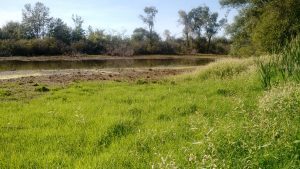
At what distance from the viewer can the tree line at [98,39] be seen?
224 ft

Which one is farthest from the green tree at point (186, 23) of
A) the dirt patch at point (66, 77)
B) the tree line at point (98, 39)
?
the dirt patch at point (66, 77)

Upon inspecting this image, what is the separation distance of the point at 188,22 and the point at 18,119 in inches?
3533

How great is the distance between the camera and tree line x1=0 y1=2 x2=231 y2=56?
68375mm

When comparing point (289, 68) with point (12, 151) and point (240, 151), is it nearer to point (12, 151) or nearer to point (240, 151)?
point (240, 151)

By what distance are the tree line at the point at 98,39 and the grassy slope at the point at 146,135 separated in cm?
5546

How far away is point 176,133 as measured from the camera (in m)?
7.91

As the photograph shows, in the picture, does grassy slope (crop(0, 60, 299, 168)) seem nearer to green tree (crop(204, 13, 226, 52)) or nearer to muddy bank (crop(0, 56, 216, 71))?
muddy bank (crop(0, 56, 216, 71))

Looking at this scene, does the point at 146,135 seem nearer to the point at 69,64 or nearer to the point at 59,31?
the point at 69,64

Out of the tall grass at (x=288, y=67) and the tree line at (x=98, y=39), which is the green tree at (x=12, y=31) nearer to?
the tree line at (x=98, y=39)

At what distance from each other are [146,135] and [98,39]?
78.5 m

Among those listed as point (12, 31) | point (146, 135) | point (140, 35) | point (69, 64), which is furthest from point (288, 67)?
point (140, 35)

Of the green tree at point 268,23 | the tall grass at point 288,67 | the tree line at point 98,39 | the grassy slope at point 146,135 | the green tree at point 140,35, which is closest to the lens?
the grassy slope at point 146,135

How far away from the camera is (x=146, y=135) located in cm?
763

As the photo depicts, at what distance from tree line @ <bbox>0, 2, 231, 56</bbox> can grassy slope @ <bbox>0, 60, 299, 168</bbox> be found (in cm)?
5546
